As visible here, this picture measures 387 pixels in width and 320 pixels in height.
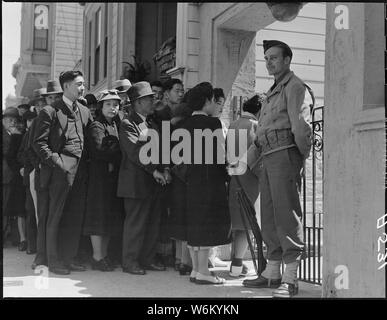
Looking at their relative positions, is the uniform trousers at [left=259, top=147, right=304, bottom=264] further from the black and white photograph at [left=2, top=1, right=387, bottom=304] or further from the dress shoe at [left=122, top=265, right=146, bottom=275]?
the dress shoe at [left=122, top=265, right=146, bottom=275]

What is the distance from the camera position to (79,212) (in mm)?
4723

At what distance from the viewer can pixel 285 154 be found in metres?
4.00

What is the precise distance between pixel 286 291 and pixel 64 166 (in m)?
2.00

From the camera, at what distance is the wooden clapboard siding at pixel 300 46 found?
5.39 m

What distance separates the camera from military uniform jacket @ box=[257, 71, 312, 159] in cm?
392

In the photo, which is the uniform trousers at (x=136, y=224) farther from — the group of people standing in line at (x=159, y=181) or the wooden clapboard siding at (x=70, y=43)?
the wooden clapboard siding at (x=70, y=43)

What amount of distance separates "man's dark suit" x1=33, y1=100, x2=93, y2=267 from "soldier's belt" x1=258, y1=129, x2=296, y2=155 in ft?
5.13

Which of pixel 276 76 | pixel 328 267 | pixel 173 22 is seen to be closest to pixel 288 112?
pixel 276 76

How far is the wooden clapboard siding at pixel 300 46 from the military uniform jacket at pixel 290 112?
138 centimetres

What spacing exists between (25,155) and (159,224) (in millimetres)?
1613

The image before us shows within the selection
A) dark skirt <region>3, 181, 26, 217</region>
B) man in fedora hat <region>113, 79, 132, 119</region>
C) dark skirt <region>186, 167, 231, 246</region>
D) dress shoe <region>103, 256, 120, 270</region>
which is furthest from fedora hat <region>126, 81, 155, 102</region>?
dark skirt <region>3, 181, 26, 217</region>

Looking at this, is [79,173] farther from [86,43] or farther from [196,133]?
[86,43]

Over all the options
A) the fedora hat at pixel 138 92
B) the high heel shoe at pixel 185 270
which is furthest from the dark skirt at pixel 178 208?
the fedora hat at pixel 138 92
